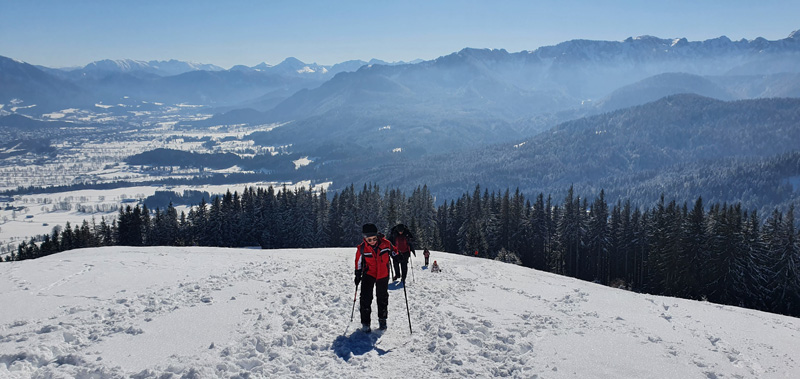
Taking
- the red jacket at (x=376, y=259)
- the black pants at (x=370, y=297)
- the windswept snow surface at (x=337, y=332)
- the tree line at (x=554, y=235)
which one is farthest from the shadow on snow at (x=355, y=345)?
the tree line at (x=554, y=235)

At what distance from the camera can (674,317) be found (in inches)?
595

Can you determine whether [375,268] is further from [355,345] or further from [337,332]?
[355,345]

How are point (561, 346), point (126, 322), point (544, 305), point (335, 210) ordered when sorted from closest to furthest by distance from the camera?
point (561, 346)
point (126, 322)
point (544, 305)
point (335, 210)

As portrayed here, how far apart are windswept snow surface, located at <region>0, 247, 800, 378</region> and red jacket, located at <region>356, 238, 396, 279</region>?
68.4 inches

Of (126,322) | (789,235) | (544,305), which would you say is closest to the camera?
(126,322)

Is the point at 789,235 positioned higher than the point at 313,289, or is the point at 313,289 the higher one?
the point at 313,289

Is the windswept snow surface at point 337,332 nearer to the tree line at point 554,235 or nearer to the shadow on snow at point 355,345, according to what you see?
the shadow on snow at point 355,345

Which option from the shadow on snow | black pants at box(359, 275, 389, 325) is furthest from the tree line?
the shadow on snow

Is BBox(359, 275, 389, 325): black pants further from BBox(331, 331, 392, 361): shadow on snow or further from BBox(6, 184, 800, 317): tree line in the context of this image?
BBox(6, 184, 800, 317): tree line

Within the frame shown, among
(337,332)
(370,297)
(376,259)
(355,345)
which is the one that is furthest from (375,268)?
(355,345)

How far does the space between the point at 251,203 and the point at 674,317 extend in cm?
7703

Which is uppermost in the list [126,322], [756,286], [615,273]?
[126,322]

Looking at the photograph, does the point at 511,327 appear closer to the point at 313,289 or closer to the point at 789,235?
the point at 313,289

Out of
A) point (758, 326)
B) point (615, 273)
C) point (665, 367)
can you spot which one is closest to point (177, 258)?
point (665, 367)
